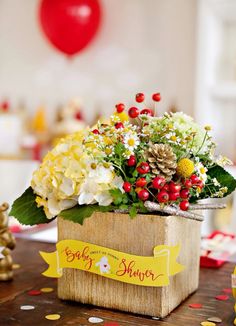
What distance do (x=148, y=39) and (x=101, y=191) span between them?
8.82ft

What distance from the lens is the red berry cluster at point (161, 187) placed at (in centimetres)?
108

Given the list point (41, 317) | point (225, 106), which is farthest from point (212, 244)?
point (225, 106)

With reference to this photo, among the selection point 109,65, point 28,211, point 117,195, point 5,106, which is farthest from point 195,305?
point 5,106

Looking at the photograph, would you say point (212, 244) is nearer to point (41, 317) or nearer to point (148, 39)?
point (41, 317)

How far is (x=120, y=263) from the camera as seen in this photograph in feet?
3.73

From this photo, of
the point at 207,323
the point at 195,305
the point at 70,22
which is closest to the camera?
the point at 207,323

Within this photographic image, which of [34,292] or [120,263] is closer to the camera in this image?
[120,263]

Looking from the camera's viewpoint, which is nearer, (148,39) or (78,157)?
(78,157)

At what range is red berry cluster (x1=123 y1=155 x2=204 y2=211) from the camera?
1.08 m

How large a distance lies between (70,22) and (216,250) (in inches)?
90.2

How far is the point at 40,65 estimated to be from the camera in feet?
13.3

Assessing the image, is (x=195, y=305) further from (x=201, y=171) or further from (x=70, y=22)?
(x=70, y=22)

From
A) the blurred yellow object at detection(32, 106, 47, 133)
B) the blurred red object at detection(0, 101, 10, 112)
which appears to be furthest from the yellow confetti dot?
the blurred red object at detection(0, 101, 10, 112)

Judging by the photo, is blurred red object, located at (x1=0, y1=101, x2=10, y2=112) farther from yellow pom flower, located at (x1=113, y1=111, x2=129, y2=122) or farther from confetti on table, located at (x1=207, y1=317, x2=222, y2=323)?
confetti on table, located at (x1=207, y1=317, x2=222, y2=323)
